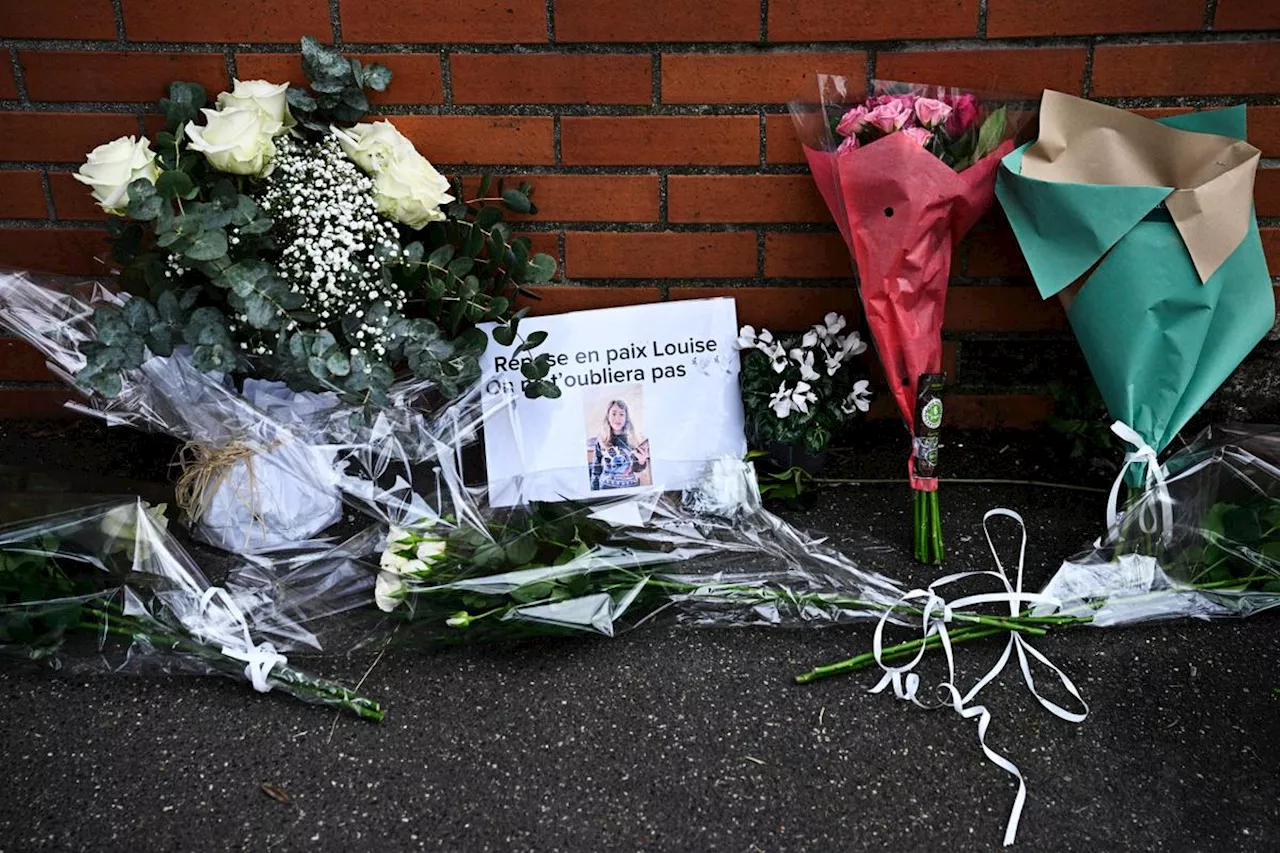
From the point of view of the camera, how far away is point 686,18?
198cm

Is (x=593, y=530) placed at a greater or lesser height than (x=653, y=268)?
lesser

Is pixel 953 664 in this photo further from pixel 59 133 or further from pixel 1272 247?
pixel 59 133

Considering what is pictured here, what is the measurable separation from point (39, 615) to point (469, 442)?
2.54 ft

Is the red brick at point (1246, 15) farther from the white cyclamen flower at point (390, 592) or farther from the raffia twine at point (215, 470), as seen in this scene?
the raffia twine at point (215, 470)

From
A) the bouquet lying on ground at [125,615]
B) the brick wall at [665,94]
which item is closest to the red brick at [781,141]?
the brick wall at [665,94]

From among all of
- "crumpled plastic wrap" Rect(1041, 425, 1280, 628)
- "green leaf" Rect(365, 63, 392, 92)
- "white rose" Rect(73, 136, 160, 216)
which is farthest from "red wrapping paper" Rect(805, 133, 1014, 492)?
"white rose" Rect(73, 136, 160, 216)

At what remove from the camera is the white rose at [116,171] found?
71.2 inches

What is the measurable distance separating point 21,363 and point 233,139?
0.91 m

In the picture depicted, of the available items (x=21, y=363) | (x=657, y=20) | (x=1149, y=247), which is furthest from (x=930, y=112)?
(x=21, y=363)

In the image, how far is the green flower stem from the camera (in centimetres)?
159

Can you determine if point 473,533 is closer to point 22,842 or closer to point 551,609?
point 551,609

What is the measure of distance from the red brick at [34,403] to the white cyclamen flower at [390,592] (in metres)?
1.08

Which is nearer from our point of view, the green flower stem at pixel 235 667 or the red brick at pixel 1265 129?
the green flower stem at pixel 235 667

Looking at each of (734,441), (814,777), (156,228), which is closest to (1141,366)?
(734,441)
